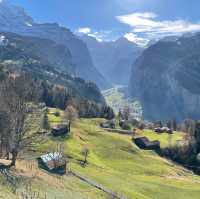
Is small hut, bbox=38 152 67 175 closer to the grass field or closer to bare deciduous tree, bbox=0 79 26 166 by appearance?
the grass field

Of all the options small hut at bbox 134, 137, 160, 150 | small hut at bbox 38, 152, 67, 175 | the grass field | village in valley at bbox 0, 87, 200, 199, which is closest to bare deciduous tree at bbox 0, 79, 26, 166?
village in valley at bbox 0, 87, 200, 199

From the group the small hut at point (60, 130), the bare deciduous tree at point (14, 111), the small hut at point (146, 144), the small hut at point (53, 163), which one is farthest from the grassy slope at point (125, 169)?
the bare deciduous tree at point (14, 111)

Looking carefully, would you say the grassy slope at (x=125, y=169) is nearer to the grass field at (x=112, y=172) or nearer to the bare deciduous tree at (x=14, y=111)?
the grass field at (x=112, y=172)

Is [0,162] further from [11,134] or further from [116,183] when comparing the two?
[116,183]

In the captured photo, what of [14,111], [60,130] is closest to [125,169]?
[60,130]

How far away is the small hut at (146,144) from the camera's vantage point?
162 meters

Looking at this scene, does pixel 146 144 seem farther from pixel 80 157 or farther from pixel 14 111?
pixel 14 111

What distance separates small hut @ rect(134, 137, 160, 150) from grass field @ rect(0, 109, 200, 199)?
415cm

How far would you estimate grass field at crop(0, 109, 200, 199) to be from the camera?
6900 centimetres

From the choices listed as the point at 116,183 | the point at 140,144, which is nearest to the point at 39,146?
the point at 116,183

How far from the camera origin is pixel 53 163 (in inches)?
3049

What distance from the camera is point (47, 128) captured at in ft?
470

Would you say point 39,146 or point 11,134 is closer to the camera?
point 11,134

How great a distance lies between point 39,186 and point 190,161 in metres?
115
